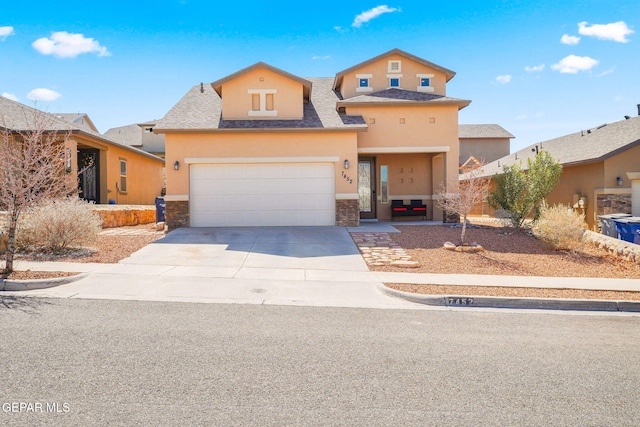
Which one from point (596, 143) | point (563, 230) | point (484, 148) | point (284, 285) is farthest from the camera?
point (484, 148)

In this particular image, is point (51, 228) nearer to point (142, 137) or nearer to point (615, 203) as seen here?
point (615, 203)

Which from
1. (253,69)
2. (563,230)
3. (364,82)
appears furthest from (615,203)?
(253,69)

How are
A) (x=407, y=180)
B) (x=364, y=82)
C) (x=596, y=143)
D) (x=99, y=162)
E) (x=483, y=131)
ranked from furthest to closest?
(x=483, y=131), (x=596, y=143), (x=99, y=162), (x=407, y=180), (x=364, y=82)

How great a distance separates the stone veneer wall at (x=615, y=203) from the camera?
1797 cm

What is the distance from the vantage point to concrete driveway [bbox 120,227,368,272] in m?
10.7

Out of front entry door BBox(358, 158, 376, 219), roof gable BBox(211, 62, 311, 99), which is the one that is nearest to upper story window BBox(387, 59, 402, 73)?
front entry door BBox(358, 158, 376, 219)

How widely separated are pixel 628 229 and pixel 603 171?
18.3 feet

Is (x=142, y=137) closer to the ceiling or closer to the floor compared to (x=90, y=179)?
closer to the ceiling

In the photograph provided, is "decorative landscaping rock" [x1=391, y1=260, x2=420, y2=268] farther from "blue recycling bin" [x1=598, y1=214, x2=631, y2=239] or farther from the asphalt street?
"blue recycling bin" [x1=598, y1=214, x2=631, y2=239]

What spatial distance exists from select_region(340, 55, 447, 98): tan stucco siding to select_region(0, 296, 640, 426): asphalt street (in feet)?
Result: 48.5

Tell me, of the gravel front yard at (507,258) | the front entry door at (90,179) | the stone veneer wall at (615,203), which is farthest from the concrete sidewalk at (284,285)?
the front entry door at (90,179)

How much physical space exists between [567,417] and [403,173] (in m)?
16.8

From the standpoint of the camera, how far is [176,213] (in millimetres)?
15898

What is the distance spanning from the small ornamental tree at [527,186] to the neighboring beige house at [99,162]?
50.0 feet
